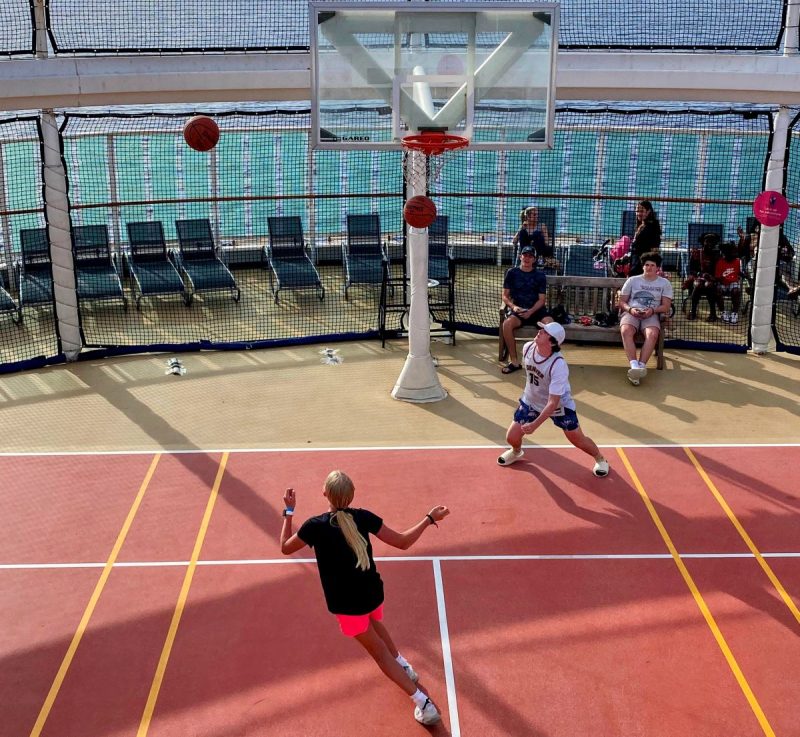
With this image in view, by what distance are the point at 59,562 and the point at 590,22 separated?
35.1ft

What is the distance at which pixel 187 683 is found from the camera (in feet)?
21.8

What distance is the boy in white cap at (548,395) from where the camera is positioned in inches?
349

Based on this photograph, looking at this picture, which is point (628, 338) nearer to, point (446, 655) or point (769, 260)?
point (769, 260)

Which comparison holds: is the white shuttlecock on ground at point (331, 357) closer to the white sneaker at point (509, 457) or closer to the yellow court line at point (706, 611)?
the white sneaker at point (509, 457)

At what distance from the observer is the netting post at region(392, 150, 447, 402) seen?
11.1m

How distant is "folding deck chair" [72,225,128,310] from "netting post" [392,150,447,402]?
560 cm

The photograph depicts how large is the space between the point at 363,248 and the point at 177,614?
10031mm

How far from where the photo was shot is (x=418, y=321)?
11.5m

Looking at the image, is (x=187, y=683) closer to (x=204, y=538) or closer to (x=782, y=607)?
(x=204, y=538)

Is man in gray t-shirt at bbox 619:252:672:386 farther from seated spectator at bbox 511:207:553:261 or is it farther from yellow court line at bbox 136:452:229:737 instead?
yellow court line at bbox 136:452:229:737

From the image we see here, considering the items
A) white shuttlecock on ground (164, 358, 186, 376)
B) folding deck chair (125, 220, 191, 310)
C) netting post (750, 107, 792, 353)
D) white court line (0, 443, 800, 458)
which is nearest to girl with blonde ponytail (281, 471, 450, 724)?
white court line (0, 443, 800, 458)

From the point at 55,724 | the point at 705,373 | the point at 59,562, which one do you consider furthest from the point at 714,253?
the point at 55,724

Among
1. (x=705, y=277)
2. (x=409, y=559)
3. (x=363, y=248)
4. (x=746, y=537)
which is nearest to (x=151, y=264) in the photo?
(x=363, y=248)

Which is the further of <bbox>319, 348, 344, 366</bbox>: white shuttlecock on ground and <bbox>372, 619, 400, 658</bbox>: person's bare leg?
<bbox>319, 348, 344, 366</bbox>: white shuttlecock on ground
